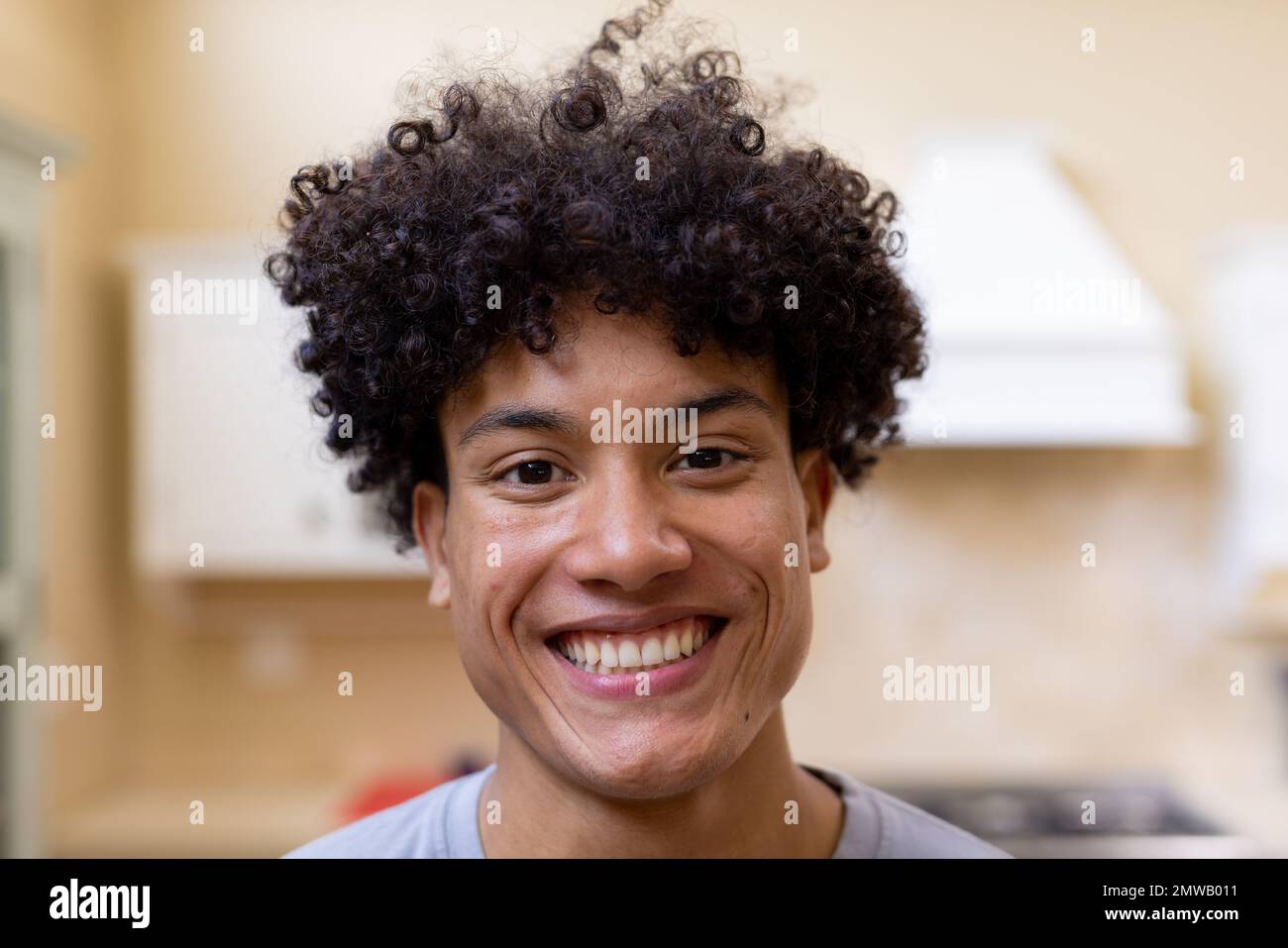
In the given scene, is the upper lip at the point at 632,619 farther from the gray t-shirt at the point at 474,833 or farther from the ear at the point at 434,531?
the gray t-shirt at the point at 474,833

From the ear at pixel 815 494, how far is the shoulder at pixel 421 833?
1.07ft

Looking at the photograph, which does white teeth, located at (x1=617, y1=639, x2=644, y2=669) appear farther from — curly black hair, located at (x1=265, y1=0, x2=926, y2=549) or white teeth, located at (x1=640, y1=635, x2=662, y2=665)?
curly black hair, located at (x1=265, y1=0, x2=926, y2=549)

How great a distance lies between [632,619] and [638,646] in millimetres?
22

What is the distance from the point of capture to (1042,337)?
281cm

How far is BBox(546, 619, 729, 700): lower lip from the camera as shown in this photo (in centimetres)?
82

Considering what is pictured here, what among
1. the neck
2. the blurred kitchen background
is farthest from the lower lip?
the blurred kitchen background

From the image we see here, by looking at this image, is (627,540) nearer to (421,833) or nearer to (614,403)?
(614,403)

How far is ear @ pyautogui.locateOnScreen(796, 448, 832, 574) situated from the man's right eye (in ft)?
0.67

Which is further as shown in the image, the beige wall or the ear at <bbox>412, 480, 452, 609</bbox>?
the beige wall

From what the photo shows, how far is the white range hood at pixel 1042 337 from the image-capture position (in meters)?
2.82

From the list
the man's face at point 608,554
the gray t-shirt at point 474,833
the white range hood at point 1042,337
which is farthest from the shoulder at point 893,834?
the white range hood at point 1042,337

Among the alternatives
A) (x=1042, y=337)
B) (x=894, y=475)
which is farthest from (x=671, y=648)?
(x=894, y=475)

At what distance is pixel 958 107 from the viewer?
322 cm
